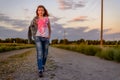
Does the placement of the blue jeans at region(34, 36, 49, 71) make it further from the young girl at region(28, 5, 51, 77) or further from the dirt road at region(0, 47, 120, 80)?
the dirt road at region(0, 47, 120, 80)

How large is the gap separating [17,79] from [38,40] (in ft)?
4.48

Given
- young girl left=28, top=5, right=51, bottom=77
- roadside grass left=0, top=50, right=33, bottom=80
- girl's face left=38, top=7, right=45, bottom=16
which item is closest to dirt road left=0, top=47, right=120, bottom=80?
roadside grass left=0, top=50, right=33, bottom=80

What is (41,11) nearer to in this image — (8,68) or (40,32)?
(40,32)

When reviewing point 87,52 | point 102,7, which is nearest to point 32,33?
point 87,52

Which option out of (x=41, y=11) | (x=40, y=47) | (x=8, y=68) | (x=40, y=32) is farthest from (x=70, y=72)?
(x=8, y=68)

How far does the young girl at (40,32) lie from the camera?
29.6ft

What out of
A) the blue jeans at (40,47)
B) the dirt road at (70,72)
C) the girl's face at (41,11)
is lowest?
the dirt road at (70,72)

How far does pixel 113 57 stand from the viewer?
20.6 m

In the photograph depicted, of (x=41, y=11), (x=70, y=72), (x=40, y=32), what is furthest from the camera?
(x=70, y=72)

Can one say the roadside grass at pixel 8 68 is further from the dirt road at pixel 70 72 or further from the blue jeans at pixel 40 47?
the blue jeans at pixel 40 47

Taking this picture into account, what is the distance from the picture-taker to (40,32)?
902cm

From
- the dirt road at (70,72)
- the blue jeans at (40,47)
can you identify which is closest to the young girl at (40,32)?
the blue jeans at (40,47)

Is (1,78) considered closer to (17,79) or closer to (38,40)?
(17,79)

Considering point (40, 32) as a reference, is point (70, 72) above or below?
below
